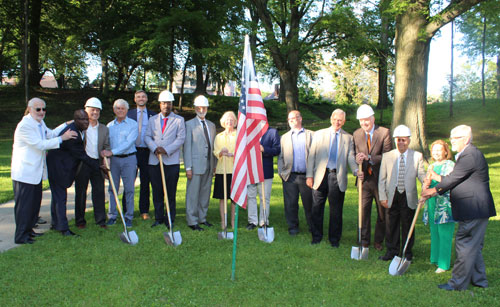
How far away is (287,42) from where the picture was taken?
18875 millimetres

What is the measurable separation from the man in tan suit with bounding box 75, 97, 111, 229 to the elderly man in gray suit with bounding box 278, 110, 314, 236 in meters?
3.21

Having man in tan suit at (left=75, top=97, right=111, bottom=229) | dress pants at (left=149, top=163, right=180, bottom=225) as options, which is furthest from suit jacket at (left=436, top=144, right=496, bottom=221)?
man in tan suit at (left=75, top=97, right=111, bottom=229)

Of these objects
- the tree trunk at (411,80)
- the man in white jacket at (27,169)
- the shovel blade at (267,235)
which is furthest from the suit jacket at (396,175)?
the tree trunk at (411,80)

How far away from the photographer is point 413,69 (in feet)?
43.4

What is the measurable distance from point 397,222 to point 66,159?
210 inches

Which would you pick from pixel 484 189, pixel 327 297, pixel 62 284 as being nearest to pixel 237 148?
pixel 327 297

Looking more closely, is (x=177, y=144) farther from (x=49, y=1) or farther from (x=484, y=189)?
→ (x=49, y=1)

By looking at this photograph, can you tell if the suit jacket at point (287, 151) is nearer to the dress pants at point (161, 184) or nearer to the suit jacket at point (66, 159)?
the dress pants at point (161, 184)

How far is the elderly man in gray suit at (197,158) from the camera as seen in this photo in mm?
7340

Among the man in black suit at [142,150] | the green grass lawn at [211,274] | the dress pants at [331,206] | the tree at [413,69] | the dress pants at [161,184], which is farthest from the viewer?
the tree at [413,69]

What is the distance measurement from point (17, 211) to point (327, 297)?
15.7 ft

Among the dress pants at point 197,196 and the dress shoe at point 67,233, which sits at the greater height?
the dress pants at point 197,196

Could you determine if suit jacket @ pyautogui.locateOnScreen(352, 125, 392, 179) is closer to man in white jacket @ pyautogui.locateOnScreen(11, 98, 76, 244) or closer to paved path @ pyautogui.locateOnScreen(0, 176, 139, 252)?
man in white jacket @ pyautogui.locateOnScreen(11, 98, 76, 244)

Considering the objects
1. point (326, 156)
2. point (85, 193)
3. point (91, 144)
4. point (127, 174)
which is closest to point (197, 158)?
point (127, 174)
